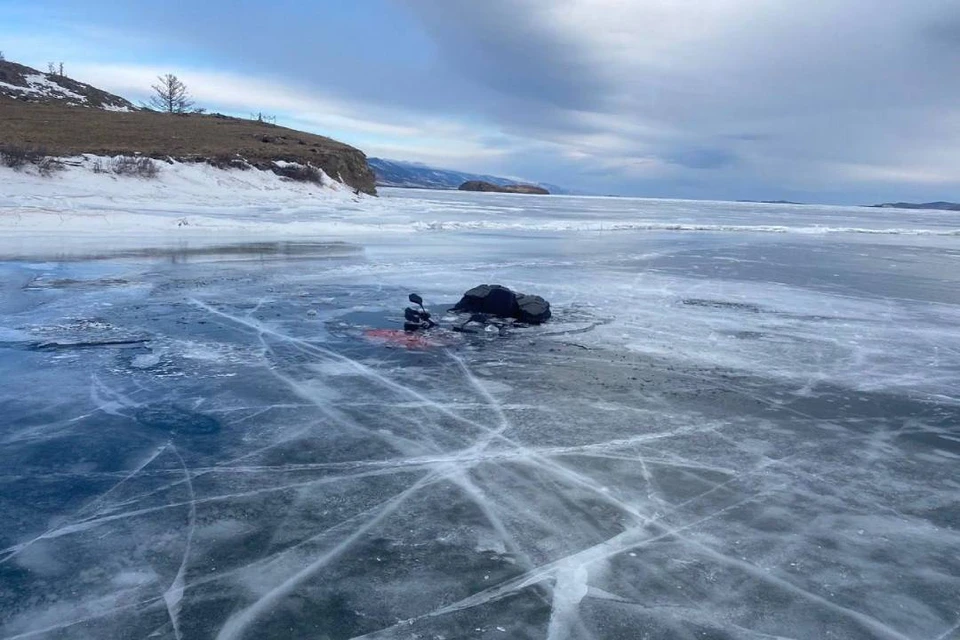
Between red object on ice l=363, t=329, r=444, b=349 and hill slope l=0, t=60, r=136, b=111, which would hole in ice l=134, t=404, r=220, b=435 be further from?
hill slope l=0, t=60, r=136, b=111

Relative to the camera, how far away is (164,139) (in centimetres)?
4016

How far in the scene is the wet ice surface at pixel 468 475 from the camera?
11.1 feet

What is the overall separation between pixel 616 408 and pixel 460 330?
130 inches

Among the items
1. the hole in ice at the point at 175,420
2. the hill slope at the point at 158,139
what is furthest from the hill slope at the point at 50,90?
the hole in ice at the point at 175,420

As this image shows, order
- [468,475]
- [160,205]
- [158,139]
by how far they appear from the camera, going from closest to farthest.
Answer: [468,475], [160,205], [158,139]

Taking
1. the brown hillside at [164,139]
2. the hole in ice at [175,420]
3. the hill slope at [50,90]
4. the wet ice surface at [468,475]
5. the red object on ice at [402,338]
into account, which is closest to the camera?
the wet ice surface at [468,475]

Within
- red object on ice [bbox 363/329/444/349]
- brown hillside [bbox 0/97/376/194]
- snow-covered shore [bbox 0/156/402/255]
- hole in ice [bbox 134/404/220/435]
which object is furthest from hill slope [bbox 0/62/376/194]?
hole in ice [bbox 134/404/220/435]

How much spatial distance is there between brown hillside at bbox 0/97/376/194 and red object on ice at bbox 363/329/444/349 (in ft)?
86.8

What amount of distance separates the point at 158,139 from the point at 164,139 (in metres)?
0.34

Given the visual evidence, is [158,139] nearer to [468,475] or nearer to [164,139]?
[164,139]

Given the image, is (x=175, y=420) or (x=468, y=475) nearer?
(x=468, y=475)

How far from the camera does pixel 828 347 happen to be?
9.18m

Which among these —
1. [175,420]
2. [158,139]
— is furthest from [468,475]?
[158,139]

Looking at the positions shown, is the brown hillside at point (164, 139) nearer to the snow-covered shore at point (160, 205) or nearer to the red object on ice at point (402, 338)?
the snow-covered shore at point (160, 205)
